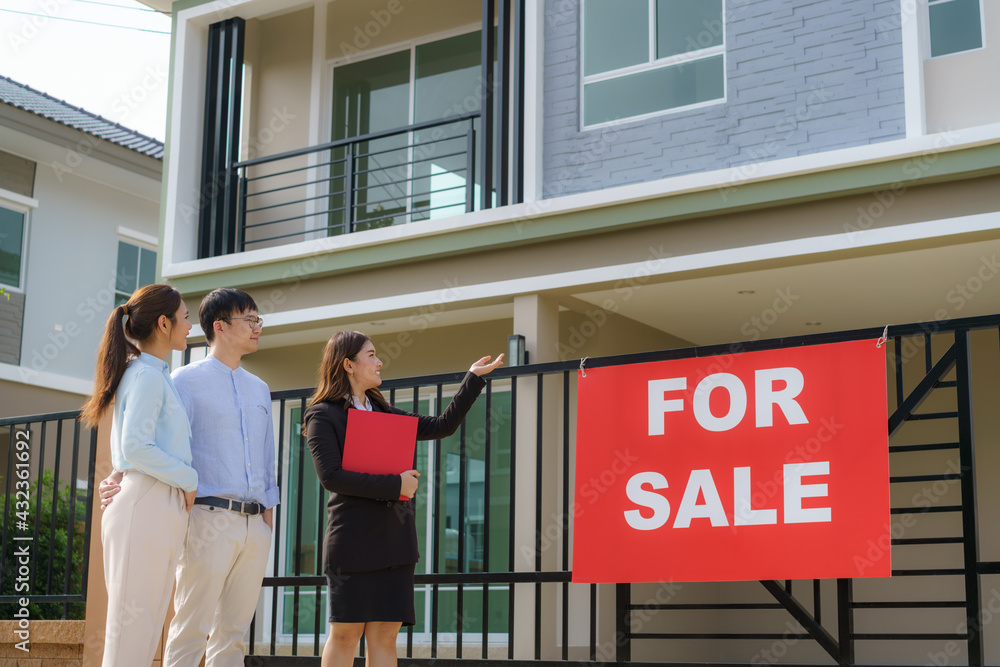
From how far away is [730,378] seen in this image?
16.5 feet

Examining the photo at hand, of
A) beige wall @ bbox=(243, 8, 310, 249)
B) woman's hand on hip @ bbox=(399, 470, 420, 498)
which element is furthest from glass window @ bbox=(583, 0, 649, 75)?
woman's hand on hip @ bbox=(399, 470, 420, 498)

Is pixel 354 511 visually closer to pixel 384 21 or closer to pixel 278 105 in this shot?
pixel 384 21

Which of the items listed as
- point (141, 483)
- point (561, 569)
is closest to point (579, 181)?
point (561, 569)

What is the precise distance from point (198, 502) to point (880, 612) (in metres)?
7.08

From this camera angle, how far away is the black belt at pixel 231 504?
4266 mm

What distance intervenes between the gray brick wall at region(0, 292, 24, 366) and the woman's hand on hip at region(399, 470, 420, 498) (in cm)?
1190

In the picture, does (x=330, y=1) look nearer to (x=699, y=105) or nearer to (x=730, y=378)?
(x=699, y=105)

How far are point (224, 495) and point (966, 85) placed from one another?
582 cm

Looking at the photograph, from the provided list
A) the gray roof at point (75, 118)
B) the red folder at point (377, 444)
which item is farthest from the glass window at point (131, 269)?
the red folder at point (377, 444)

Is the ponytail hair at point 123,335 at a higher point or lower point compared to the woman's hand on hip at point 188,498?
higher

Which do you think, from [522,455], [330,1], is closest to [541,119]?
[522,455]

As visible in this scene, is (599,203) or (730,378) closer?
(730,378)

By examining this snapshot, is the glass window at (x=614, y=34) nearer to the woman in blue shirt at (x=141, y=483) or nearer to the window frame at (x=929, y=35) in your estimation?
the window frame at (x=929, y=35)

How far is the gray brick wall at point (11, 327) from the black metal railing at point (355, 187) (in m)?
5.13
